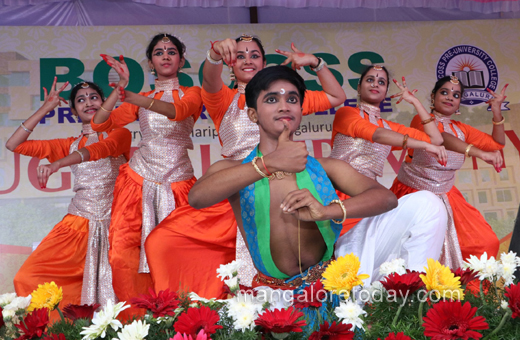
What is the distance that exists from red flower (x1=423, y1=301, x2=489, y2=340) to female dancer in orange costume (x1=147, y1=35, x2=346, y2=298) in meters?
1.89

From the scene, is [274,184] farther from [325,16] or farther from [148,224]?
[325,16]

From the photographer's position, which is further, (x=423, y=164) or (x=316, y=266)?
(x=423, y=164)

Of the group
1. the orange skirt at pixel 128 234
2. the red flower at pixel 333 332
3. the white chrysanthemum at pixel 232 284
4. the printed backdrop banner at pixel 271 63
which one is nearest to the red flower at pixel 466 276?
the red flower at pixel 333 332

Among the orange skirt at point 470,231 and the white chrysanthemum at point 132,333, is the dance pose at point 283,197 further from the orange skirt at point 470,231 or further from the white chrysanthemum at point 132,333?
the orange skirt at point 470,231

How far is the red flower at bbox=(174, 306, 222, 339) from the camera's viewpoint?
133cm

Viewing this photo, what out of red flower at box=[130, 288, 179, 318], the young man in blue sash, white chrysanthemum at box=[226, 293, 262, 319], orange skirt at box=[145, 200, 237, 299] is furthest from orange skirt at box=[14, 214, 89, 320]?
white chrysanthemum at box=[226, 293, 262, 319]

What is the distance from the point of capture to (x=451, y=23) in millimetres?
5941

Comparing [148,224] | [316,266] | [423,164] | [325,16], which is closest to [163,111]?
[148,224]

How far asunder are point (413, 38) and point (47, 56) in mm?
3796

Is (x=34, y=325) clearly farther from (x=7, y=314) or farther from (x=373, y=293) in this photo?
(x=373, y=293)

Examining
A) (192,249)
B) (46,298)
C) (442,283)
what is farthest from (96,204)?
(442,283)

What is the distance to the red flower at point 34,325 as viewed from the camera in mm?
1493

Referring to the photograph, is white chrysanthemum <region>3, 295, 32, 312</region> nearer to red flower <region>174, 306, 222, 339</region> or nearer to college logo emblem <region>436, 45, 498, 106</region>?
red flower <region>174, 306, 222, 339</region>

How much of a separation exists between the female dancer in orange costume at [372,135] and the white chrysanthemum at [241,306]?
202cm
